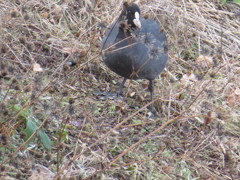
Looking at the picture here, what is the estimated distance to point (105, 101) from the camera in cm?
446

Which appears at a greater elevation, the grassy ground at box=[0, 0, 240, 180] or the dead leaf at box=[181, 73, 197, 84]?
the grassy ground at box=[0, 0, 240, 180]

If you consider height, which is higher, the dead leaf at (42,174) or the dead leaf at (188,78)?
the dead leaf at (42,174)

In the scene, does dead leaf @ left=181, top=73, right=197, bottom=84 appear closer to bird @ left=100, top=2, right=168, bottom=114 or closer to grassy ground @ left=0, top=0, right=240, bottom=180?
grassy ground @ left=0, top=0, right=240, bottom=180

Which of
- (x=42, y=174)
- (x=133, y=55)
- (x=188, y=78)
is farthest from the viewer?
(x=188, y=78)

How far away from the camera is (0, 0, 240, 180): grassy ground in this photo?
9.78 ft

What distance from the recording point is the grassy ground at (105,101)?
2980 mm

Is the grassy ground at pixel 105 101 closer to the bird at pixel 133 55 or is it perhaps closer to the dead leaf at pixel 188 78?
the dead leaf at pixel 188 78

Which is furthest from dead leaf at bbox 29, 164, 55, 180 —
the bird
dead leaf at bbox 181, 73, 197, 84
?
dead leaf at bbox 181, 73, 197, 84

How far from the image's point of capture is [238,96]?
482 centimetres

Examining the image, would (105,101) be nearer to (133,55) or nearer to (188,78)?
(133,55)

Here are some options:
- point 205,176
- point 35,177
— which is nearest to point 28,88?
point 35,177

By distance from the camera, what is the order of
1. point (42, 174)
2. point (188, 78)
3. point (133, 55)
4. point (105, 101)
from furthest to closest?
point (188, 78)
point (105, 101)
point (133, 55)
point (42, 174)

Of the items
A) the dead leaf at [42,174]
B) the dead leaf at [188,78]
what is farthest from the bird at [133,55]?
the dead leaf at [42,174]

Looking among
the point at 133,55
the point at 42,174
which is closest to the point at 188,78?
the point at 133,55
